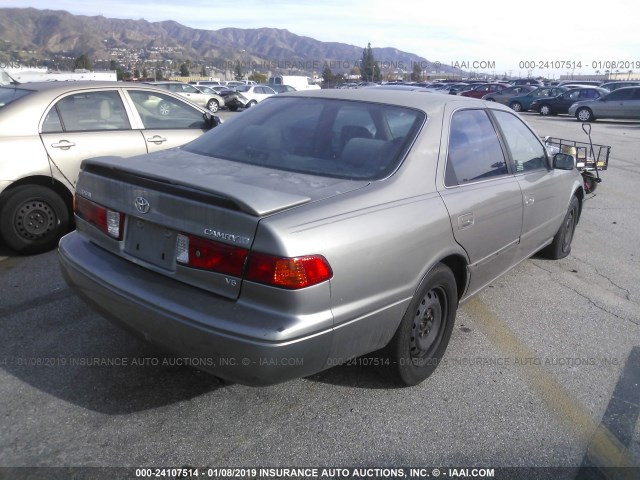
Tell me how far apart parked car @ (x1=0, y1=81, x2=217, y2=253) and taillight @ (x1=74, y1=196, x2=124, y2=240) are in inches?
84.2

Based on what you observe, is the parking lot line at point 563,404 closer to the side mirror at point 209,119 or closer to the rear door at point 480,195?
the rear door at point 480,195

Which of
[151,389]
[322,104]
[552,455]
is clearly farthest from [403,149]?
[151,389]

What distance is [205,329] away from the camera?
2.38 metres

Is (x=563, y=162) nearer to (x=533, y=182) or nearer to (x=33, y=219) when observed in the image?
(x=533, y=182)

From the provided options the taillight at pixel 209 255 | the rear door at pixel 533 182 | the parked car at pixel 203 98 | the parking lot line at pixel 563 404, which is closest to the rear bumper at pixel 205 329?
the taillight at pixel 209 255

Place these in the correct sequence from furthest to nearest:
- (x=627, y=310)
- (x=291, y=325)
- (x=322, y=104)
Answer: (x=627, y=310) < (x=322, y=104) < (x=291, y=325)

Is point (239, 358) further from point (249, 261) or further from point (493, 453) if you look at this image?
point (493, 453)

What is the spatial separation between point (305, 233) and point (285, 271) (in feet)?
0.62

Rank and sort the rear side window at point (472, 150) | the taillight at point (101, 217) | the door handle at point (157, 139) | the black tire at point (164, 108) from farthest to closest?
the black tire at point (164, 108), the door handle at point (157, 139), the rear side window at point (472, 150), the taillight at point (101, 217)

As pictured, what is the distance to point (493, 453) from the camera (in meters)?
2.61

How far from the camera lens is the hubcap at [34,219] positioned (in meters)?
4.98

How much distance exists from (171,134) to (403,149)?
3.70 metres

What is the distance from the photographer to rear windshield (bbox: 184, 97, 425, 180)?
3039mm

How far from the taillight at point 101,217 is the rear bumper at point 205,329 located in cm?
19
